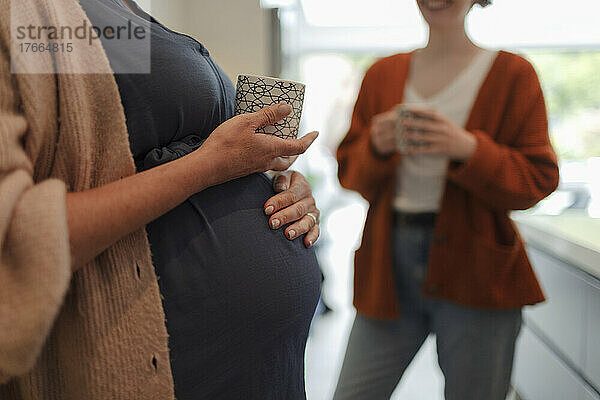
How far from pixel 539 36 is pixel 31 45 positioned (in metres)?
1.59

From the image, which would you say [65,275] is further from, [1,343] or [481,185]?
[481,185]

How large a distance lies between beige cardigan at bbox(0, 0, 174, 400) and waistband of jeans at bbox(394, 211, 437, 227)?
1.63ft

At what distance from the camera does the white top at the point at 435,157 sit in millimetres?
814

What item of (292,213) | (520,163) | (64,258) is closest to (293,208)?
(292,213)

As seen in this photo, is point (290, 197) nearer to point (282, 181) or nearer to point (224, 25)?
point (282, 181)

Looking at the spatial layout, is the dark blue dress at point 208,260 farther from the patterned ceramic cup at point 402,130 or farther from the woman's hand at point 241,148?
the patterned ceramic cup at point 402,130

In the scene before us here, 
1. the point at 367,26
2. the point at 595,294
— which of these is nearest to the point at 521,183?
the point at 595,294

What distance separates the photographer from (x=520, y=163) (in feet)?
2.56

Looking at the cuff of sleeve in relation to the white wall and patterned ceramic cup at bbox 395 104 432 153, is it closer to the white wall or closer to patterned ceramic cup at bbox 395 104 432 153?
patterned ceramic cup at bbox 395 104 432 153

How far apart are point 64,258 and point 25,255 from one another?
0.10 ft

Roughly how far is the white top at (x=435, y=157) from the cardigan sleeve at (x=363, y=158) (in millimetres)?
32

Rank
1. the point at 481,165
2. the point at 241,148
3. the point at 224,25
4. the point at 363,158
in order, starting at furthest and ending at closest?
the point at 224,25
the point at 363,158
the point at 481,165
the point at 241,148

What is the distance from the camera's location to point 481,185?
78 centimetres

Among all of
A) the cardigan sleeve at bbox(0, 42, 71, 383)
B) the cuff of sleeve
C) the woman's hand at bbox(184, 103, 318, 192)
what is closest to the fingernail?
the woman's hand at bbox(184, 103, 318, 192)
